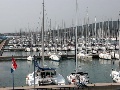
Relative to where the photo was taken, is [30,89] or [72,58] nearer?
[30,89]

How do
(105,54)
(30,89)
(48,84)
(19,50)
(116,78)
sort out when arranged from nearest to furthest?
(30,89) → (48,84) → (116,78) → (105,54) → (19,50)

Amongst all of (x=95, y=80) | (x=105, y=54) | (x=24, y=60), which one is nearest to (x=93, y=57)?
(x=105, y=54)

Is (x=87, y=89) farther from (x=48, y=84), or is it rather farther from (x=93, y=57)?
(x=93, y=57)

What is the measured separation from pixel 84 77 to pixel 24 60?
45.3 m

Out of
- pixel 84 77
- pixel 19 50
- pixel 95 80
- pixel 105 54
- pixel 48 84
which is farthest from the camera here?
pixel 19 50

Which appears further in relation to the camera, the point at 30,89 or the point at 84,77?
the point at 84,77

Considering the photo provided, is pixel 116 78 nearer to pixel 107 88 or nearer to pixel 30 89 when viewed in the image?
pixel 107 88

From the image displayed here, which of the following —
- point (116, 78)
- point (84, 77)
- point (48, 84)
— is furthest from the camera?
point (116, 78)

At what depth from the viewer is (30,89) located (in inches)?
1226

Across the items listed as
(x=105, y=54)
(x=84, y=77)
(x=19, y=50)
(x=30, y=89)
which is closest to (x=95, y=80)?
(x=84, y=77)

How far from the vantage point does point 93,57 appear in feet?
290

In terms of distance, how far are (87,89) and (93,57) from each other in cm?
5727

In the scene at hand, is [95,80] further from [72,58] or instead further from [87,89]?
[72,58]

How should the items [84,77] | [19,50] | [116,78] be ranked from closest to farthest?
[84,77] < [116,78] < [19,50]
